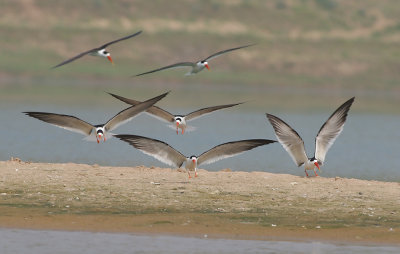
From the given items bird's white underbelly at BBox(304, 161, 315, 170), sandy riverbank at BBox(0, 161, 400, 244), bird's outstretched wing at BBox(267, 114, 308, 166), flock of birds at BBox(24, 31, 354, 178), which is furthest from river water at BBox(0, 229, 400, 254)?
bird's white underbelly at BBox(304, 161, 315, 170)

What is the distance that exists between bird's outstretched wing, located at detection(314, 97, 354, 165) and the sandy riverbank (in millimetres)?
684

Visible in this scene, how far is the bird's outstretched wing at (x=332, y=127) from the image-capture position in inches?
675

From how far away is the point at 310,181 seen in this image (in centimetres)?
1758

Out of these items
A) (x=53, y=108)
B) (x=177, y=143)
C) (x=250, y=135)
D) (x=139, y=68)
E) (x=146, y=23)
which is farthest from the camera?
(x=146, y=23)

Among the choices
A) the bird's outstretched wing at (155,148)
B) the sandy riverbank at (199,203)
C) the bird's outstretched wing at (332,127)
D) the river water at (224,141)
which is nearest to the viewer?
the sandy riverbank at (199,203)

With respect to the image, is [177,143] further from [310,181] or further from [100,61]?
[100,61]

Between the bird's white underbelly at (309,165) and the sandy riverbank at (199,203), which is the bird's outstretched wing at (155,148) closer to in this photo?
the sandy riverbank at (199,203)

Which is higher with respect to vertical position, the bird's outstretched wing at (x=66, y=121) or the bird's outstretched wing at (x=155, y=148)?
the bird's outstretched wing at (x=66, y=121)

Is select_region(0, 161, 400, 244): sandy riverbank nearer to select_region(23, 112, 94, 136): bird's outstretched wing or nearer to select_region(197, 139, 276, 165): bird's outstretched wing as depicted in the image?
select_region(197, 139, 276, 165): bird's outstretched wing

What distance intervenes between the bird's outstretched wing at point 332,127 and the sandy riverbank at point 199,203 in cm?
68

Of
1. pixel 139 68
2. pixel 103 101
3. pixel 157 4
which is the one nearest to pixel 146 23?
pixel 157 4

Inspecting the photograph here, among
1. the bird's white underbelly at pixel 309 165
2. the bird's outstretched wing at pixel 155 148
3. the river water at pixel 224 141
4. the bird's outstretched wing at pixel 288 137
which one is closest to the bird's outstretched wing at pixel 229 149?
the bird's outstretched wing at pixel 155 148

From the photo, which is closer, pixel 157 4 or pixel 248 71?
pixel 248 71

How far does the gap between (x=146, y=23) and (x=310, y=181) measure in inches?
2274
